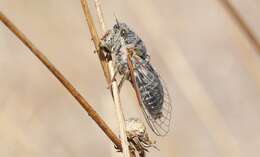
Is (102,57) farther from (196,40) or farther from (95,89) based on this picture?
(196,40)

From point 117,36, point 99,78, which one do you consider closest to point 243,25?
point 117,36

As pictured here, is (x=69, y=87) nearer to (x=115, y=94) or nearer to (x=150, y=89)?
(x=115, y=94)

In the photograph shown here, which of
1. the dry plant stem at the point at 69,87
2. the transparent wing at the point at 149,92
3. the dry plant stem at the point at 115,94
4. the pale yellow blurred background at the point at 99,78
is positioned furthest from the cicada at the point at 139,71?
the pale yellow blurred background at the point at 99,78

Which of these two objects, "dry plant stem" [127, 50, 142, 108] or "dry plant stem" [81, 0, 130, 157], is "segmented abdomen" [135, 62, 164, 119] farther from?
"dry plant stem" [81, 0, 130, 157]

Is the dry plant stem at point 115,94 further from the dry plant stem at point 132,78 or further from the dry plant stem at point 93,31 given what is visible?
the dry plant stem at point 132,78

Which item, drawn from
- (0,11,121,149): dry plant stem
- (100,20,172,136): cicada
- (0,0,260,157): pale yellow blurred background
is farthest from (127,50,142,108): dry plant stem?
(0,0,260,157): pale yellow blurred background

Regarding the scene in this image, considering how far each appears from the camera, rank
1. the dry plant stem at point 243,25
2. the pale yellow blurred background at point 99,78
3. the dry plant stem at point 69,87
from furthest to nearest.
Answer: the pale yellow blurred background at point 99,78
the dry plant stem at point 243,25
the dry plant stem at point 69,87

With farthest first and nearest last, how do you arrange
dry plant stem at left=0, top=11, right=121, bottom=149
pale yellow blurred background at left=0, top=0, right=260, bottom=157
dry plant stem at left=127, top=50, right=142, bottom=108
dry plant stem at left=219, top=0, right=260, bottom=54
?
1. pale yellow blurred background at left=0, top=0, right=260, bottom=157
2. dry plant stem at left=127, top=50, right=142, bottom=108
3. dry plant stem at left=219, top=0, right=260, bottom=54
4. dry plant stem at left=0, top=11, right=121, bottom=149
